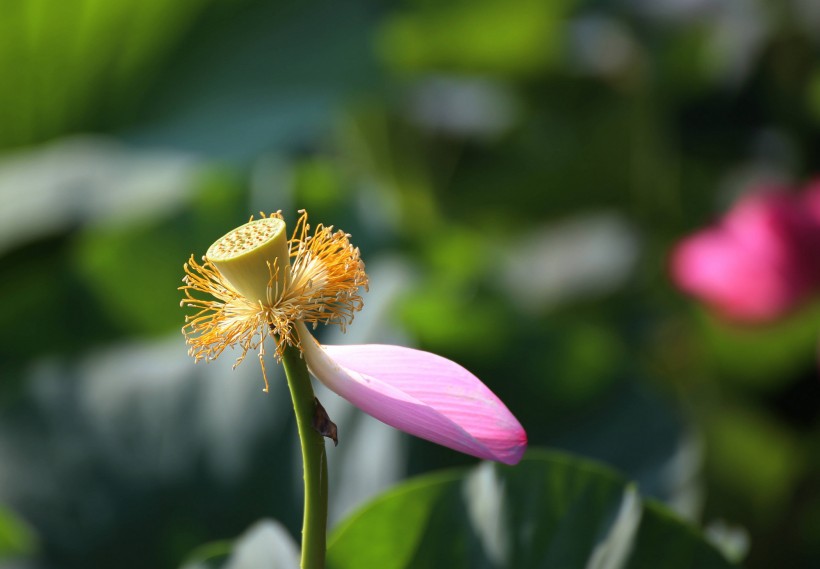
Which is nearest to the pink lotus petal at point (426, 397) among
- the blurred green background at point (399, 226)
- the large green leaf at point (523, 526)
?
the large green leaf at point (523, 526)

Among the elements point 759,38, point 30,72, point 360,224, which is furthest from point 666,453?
point 759,38

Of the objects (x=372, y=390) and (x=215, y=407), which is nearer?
(x=372, y=390)

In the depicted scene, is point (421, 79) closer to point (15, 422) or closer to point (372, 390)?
point (15, 422)

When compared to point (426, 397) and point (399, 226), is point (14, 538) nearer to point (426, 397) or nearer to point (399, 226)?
point (426, 397)

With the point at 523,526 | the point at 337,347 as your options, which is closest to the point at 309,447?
the point at 337,347

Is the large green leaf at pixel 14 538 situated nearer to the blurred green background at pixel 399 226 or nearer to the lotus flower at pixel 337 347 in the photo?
the blurred green background at pixel 399 226

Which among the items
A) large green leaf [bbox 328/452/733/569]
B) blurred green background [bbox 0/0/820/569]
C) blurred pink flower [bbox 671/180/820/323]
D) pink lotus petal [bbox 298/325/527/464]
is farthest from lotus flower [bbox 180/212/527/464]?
blurred pink flower [bbox 671/180/820/323]
